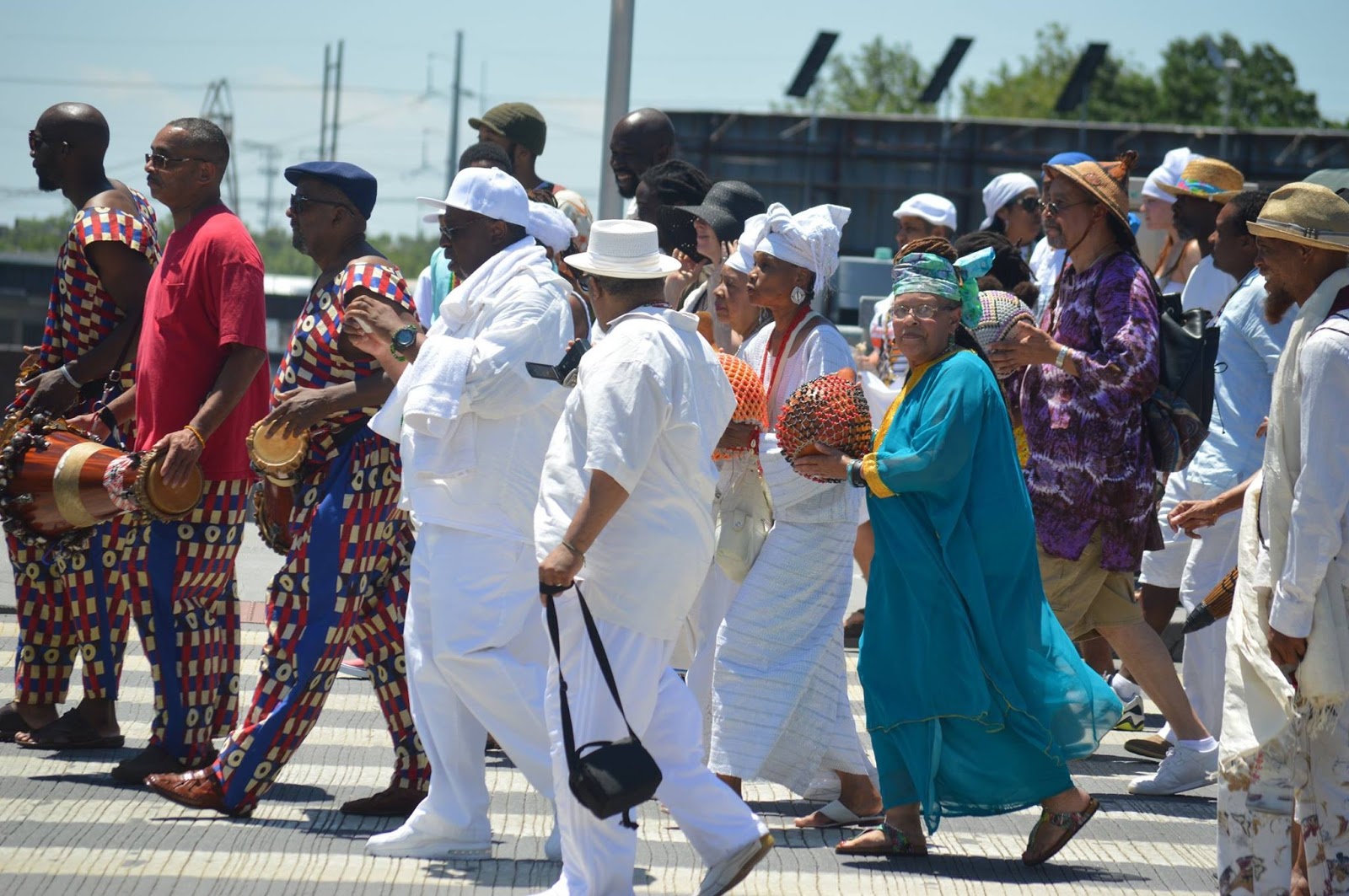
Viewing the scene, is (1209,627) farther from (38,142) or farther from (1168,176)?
(38,142)

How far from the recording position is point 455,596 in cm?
535

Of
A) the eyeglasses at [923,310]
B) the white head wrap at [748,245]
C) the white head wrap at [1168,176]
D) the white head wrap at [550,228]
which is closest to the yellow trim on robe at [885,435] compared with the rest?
the eyeglasses at [923,310]

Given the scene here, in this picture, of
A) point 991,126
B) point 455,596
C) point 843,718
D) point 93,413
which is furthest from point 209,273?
point 991,126

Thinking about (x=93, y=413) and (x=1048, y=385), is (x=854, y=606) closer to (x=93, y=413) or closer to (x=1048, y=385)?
(x=1048, y=385)

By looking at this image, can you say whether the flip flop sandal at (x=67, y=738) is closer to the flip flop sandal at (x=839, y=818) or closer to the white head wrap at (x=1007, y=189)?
the flip flop sandal at (x=839, y=818)

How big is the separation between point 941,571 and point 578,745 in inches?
55.8

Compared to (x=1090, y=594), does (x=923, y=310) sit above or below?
above

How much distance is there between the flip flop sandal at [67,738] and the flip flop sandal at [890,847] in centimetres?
308

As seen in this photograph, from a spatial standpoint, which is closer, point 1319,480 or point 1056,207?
point 1319,480

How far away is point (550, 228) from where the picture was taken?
666cm

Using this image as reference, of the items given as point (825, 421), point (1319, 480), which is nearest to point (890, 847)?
point (825, 421)

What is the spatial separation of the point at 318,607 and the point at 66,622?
67.9 inches

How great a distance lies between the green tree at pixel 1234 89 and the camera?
9162 centimetres

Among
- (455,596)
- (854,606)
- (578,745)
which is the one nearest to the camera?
(578,745)
